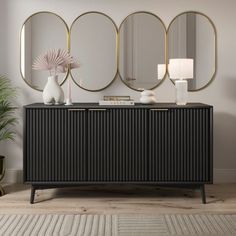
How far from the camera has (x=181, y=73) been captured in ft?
11.9

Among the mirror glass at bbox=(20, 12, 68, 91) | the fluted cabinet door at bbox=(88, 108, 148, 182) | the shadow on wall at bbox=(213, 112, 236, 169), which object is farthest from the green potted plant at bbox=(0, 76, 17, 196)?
the shadow on wall at bbox=(213, 112, 236, 169)

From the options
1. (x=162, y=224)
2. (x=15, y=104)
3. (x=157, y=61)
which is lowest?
(x=162, y=224)

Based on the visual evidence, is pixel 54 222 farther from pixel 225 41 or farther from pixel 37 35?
pixel 225 41

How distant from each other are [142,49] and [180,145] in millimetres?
962

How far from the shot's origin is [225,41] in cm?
404

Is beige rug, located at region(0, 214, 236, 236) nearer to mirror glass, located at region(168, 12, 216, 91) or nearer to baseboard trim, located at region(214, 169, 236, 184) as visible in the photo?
baseboard trim, located at region(214, 169, 236, 184)

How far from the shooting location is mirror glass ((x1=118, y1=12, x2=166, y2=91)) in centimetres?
399

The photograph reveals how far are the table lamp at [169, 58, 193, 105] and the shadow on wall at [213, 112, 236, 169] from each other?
560 millimetres

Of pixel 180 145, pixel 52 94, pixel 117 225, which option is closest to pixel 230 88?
pixel 180 145

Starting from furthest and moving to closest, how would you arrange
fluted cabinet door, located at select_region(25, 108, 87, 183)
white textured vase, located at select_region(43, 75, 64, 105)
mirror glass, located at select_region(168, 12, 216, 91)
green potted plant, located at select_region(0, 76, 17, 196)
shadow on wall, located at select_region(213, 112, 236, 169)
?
shadow on wall, located at select_region(213, 112, 236, 169) < mirror glass, located at select_region(168, 12, 216, 91) < green potted plant, located at select_region(0, 76, 17, 196) < white textured vase, located at select_region(43, 75, 64, 105) < fluted cabinet door, located at select_region(25, 108, 87, 183)

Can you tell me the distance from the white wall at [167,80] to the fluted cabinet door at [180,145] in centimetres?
59

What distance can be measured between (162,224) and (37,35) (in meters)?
1.99

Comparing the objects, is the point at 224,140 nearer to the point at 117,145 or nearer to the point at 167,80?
the point at 167,80

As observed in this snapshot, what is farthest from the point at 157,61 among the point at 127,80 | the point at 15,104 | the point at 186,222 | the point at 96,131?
the point at 186,222
